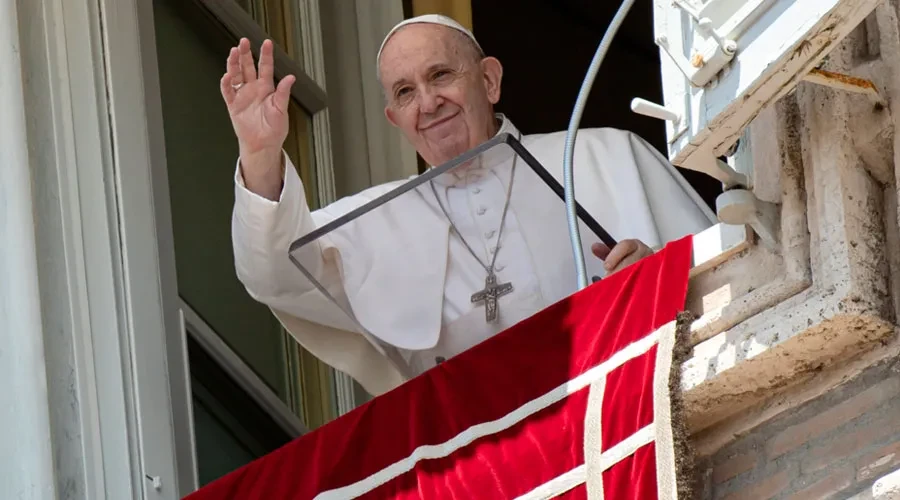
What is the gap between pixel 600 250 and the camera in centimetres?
457

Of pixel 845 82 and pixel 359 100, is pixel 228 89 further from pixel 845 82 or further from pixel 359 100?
pixel 359 100

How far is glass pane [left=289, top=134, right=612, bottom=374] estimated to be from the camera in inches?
189

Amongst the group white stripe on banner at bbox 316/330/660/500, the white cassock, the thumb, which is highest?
the white cassock

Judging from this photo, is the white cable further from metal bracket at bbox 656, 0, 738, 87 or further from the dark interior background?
the dark interior background

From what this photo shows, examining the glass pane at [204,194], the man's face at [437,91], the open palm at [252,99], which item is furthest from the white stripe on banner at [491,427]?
the glass pane at [204,194]

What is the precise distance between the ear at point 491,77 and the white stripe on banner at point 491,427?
43.6 inches

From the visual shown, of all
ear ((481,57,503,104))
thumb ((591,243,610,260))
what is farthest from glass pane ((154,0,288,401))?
thumb ((591,243,610,260))

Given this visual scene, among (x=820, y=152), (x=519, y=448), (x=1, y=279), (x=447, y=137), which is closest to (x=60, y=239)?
(x=1, y=279)

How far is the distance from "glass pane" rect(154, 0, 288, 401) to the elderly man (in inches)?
23.9

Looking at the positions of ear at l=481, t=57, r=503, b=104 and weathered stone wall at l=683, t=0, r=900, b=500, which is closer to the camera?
weathered stone wall at l=683, t=0, r=900, b=500

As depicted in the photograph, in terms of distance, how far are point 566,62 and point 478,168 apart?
3.71m

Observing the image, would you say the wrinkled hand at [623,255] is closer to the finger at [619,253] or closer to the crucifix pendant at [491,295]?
the finger at [619,253]

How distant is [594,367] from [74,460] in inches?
49.1

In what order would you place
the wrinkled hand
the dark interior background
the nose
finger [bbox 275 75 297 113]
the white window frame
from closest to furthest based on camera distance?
the wrinkled hand, finger [bbox 275 75 297 113], the white window frame, the nose, the dark interior background
